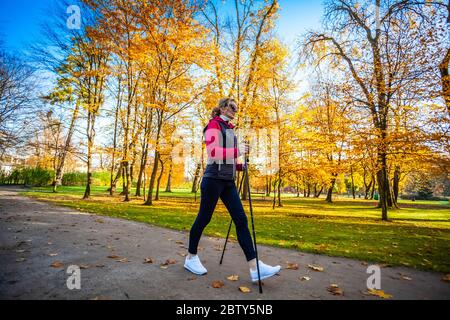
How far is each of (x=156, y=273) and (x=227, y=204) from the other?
138 cm

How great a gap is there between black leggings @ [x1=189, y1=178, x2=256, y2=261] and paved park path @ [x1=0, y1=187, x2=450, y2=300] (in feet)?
1.52

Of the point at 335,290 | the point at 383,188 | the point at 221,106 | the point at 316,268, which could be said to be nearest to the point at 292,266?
the point at 316,268

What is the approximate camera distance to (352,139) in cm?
1132

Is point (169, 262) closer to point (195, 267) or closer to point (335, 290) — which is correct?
point (195, 267)

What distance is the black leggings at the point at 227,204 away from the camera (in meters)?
3.22

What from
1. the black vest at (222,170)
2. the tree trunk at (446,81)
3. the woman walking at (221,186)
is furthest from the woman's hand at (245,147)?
the tree trunk at (446,81)

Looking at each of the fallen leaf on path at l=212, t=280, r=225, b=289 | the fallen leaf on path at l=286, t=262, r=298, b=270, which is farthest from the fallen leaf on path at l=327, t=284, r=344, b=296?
the fallen leaf on path at l=212, t=280, r=225, b=289

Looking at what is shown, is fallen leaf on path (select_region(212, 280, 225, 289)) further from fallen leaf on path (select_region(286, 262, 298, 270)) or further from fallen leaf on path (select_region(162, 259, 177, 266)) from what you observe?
fallen leaf on path (select_region(286, 262, 298, 270))

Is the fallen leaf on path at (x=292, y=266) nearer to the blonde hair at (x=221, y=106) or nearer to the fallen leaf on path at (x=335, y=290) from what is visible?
the fallen leaf on path at (x=335, y=290)

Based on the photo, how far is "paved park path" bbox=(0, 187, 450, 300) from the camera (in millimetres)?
2695
